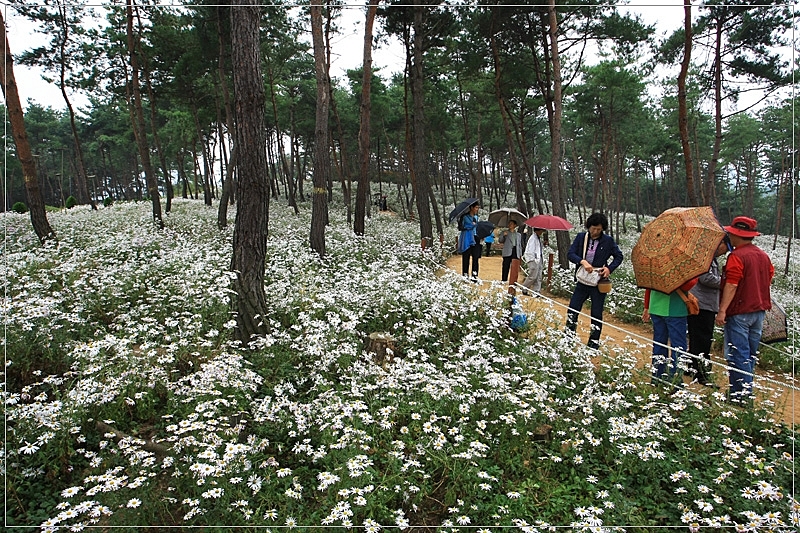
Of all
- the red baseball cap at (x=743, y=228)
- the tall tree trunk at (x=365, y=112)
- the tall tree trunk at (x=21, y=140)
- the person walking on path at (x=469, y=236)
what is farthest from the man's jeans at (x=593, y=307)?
the tall tree trunk at (x=21, y=140)

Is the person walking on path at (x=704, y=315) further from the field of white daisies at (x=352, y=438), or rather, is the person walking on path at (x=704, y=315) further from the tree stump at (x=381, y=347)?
the tree stump at (x=381, y=347)

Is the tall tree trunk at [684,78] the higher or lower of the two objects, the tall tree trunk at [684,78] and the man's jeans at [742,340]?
the higher

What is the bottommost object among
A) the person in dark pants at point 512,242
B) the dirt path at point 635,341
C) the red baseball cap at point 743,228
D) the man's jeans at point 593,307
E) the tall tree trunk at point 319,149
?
the dirt path at point 635,341

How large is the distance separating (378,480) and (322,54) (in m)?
10.8

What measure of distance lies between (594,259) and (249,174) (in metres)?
5.08

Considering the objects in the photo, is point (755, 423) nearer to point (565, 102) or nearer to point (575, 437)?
point (575, 437)

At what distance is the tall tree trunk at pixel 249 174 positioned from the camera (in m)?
5.59

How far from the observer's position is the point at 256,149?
18.9 feet

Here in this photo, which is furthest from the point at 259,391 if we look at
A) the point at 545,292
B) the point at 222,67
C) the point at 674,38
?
the point at 674,38

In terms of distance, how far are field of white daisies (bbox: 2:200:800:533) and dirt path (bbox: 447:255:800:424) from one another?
12.7 inches

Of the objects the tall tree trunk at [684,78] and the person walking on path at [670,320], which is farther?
the tall tree trunk at [684,78]

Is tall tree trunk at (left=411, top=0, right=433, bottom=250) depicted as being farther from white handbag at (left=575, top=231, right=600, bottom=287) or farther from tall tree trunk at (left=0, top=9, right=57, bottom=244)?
tall tree trunk at (left=0, top=9, right=57, bottom=244)

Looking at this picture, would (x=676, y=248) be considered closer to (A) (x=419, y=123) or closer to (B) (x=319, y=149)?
(B) (x=319, y=149)

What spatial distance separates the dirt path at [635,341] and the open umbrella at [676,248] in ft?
2.47
